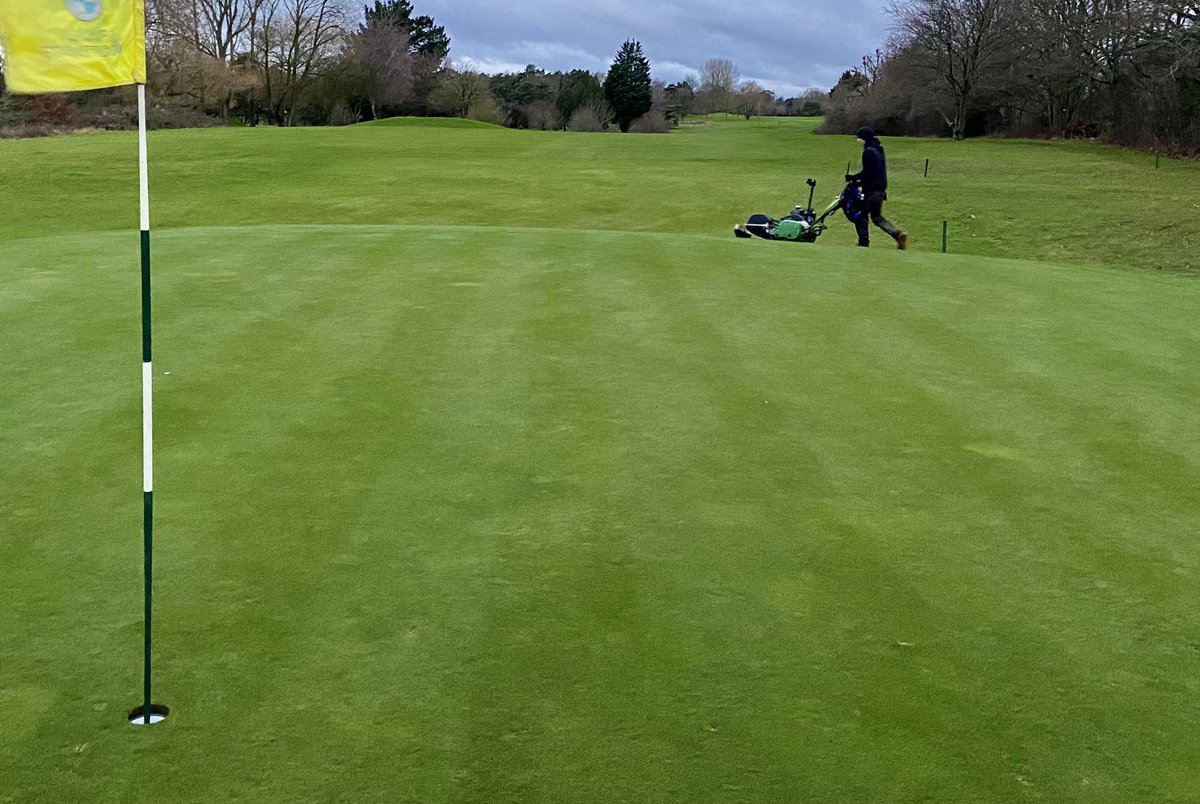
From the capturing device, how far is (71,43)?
362 cm

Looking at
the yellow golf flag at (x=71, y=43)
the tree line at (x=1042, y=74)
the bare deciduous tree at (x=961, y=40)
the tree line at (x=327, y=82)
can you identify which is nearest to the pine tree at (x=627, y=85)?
the tree line at (x=327, y=82)

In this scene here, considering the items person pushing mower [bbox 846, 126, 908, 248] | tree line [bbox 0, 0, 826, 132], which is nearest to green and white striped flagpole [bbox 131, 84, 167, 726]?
person pushing mower [bbox 846, 126, 908, 248]

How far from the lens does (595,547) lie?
4.71 m

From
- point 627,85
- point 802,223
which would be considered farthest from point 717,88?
point 802,223

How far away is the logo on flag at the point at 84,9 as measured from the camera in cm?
353

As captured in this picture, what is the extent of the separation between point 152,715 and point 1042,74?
52218 mm

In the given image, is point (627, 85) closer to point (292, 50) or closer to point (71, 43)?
point (292, 50)

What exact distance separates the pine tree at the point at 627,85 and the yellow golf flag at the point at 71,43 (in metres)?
79.4

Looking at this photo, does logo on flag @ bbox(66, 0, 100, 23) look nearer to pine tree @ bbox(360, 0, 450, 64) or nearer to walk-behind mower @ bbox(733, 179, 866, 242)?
walk-behind mower @ bbox(733, 179, 866, 242)

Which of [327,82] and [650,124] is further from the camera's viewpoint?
[650,124]

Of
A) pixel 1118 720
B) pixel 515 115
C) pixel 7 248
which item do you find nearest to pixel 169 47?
pixel 515 115

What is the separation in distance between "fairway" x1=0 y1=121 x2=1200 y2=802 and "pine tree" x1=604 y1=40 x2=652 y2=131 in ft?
239

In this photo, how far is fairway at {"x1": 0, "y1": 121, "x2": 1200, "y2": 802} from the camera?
329cm

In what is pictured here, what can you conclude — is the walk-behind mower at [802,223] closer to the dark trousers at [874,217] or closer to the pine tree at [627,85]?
the dark trousers at [874,217]
